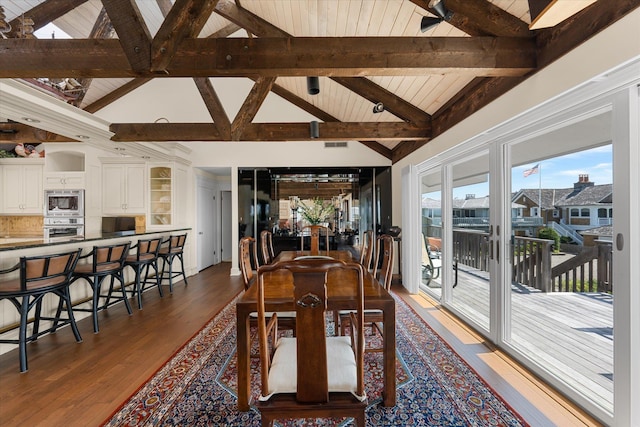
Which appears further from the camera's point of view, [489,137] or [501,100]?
[489,137]

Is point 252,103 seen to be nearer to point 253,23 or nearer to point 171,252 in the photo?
point 253,23

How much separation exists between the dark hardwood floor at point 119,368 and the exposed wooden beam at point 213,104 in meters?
2.55

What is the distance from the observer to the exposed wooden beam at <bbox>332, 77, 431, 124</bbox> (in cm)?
361

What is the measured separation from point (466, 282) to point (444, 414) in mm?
2376

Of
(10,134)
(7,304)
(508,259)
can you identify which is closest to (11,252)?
(7,304)

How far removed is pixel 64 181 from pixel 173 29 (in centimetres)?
466

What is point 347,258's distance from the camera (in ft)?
10.8

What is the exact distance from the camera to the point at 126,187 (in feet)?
17.0

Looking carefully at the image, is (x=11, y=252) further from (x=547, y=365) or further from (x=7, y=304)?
(x=547, y=365)

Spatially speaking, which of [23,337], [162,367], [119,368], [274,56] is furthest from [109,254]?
[274,56]

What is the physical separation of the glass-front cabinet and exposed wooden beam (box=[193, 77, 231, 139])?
2021 mm

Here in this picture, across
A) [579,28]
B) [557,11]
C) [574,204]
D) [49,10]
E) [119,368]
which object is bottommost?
[119,368]

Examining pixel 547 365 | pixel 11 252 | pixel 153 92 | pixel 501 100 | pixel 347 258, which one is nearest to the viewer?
pixel 547 365

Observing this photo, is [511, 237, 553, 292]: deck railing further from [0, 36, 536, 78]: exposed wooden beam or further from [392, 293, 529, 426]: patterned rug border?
[0, 36, 536, 78]: exposed wooden beam
